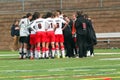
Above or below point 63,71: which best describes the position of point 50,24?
above

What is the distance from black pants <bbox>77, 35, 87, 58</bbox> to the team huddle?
2.10 ft

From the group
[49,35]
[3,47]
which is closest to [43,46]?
[49,35]

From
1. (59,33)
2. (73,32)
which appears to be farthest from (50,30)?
(73,32)

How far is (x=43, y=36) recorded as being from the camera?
74.3ft

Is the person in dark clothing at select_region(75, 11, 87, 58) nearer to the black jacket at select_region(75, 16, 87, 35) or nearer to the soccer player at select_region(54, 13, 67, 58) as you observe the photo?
the black jacket at select_region(75, 16, 87, 35)

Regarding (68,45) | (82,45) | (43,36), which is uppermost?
(43,36)

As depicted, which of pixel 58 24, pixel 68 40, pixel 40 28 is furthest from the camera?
pixel 68 40

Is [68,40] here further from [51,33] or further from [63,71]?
[63,71]

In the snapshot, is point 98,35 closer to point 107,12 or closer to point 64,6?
point 107,12

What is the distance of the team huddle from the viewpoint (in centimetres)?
2262

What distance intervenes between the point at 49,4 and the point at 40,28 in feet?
53.3

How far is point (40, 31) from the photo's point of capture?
891 inches

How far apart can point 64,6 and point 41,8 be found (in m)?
1.53

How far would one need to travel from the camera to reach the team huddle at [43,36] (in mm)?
22625
